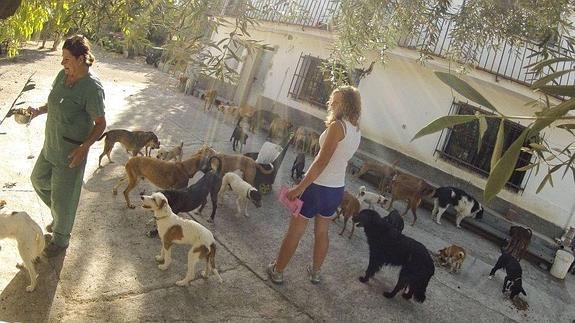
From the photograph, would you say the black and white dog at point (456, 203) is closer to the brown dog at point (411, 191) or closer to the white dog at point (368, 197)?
the brown dog at point (411, 191)

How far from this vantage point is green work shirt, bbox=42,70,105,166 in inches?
143

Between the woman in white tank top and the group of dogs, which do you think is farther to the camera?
the group of dogs

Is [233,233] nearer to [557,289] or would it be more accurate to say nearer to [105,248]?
[105,248]

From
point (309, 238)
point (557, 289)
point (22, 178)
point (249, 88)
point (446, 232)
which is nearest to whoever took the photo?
point (22, 178)

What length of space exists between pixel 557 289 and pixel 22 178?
807cm

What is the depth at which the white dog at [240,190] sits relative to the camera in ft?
19.0

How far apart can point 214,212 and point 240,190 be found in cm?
52

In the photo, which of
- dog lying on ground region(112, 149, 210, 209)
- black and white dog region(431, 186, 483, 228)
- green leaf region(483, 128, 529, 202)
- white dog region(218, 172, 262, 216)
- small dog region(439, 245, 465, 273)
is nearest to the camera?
green leaf region(483, 128, 529, 202)

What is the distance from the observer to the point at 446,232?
838 cm

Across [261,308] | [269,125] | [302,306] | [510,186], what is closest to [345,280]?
[302,306]

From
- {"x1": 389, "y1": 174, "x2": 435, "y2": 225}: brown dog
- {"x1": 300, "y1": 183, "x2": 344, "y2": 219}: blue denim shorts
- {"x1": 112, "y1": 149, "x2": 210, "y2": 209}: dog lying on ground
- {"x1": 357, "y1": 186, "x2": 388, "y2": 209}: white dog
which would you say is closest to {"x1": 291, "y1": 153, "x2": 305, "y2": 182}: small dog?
{"x1": 357, "y1": 186, "x2": 388, "y2": 209}: white dog

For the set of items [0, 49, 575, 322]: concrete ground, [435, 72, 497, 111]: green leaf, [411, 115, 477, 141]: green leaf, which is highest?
[435, 72, 497, 111]: green leaf

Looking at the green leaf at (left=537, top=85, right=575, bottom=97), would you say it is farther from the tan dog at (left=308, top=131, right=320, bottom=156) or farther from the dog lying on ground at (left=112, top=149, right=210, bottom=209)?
the tan dog at (left=308, top=131, right=320, bottom=156)

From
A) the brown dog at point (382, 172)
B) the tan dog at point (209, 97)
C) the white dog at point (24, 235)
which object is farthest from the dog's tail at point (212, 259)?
the tan dog at point (209, 97)
